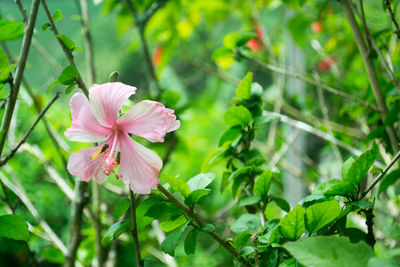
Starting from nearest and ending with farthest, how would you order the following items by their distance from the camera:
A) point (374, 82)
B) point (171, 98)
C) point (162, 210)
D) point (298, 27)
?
point (162, 210) → point (374, 82) → point (171, 98) → point (298, 27)

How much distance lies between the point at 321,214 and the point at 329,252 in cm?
6

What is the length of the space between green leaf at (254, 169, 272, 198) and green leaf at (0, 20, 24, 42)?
265 millimetres

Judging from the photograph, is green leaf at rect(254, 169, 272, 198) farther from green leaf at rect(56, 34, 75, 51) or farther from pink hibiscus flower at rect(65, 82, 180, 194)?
green leaf at rect(56, 34, 75, 51)

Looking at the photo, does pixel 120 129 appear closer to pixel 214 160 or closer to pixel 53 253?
pixel 214 160

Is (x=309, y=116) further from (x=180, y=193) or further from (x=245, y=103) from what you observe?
(x=180, y=193)

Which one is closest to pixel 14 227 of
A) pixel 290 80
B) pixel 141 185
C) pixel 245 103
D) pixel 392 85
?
pixel 141 185

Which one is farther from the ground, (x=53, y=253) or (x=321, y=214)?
(x=321, y=214)

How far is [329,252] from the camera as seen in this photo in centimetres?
23

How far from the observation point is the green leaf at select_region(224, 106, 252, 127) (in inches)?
15.8

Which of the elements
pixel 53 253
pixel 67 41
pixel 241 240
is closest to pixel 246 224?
pixel 241 240

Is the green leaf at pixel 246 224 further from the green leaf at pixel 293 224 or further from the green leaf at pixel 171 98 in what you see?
the green leaf at pixel 171 98

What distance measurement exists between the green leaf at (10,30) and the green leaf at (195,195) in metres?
0.23

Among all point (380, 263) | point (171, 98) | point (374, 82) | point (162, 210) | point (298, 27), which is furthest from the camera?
point (298, 27)

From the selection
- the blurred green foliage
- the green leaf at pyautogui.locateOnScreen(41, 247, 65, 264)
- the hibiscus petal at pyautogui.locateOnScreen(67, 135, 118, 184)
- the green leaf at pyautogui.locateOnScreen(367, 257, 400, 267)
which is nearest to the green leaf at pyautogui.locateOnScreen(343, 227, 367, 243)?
the blurred green foliage
